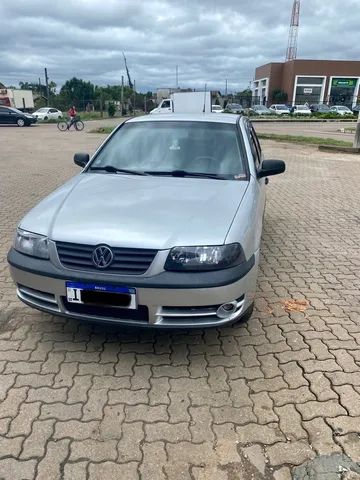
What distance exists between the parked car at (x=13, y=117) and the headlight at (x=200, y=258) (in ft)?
101

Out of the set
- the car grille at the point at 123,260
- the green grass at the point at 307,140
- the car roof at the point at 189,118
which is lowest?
the green grass at the point at 307,140

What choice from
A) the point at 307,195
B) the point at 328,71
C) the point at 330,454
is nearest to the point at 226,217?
the point at 330,454

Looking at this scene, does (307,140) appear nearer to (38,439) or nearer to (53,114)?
(38,439)

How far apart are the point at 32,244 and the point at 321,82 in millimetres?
75388

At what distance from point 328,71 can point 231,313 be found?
75.1 meters

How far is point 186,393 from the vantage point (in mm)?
2533

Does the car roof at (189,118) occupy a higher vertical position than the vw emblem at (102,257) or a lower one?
higher

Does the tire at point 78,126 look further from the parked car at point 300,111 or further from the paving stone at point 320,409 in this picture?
the paving stone at point 320,409

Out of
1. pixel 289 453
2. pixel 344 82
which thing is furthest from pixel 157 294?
pixel 344 82

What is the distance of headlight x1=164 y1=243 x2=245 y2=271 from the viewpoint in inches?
96.2

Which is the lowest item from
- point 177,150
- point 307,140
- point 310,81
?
point 307,140

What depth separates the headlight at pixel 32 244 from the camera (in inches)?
104

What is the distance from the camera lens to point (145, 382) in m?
2.62

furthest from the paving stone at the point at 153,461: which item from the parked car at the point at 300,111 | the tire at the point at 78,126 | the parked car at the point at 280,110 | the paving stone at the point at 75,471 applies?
the parked car at the point at 280,110
